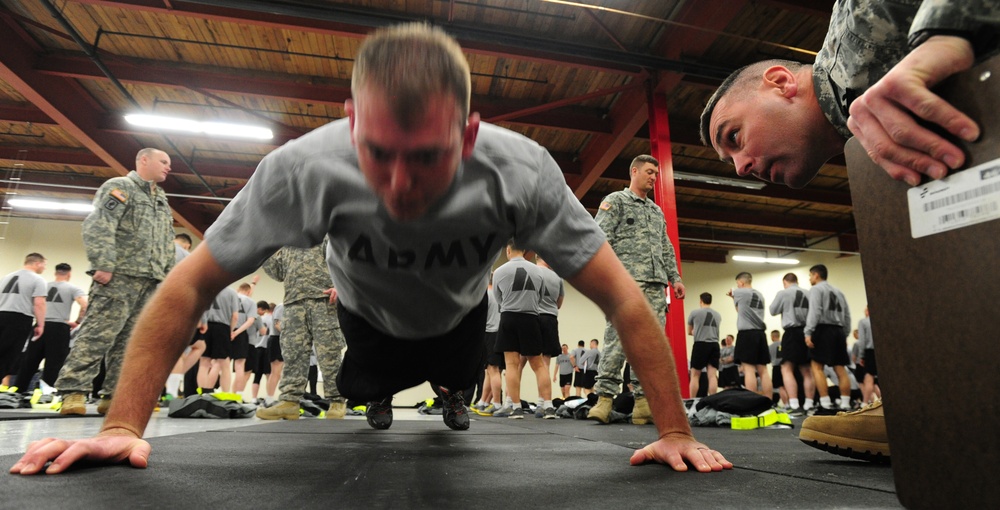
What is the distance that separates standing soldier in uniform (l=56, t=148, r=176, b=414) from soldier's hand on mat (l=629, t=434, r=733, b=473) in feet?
11.4

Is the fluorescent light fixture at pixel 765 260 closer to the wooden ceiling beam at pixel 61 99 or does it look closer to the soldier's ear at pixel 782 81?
the wooden ceiling beam at pixel 61 99

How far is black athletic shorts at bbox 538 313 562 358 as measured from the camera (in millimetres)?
5230

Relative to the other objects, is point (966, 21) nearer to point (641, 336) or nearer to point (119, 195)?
point (641, 336)

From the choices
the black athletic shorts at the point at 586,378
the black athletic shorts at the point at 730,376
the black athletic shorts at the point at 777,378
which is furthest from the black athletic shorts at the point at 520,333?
the black athletic shorts at the point at 586,378

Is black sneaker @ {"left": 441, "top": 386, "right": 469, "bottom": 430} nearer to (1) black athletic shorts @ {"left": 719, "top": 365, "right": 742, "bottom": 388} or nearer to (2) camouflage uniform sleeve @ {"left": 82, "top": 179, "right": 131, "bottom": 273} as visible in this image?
(2) camouflage uniform sleeve @ {"left": 82, "top": 179, "right": 131, "bottom": 273}

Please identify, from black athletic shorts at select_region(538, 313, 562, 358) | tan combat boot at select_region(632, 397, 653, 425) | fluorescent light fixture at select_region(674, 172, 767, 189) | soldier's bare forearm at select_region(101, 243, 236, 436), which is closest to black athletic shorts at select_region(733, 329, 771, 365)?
fluorescent light fixture at select_region(674, 172, 767, 189)

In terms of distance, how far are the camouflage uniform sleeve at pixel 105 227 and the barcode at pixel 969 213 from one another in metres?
4.12

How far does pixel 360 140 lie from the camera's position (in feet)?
3.24

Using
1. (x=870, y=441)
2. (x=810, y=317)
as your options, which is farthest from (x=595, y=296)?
(x=810, y=317)

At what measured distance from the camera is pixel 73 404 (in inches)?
131

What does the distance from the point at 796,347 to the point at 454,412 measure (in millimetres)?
4909

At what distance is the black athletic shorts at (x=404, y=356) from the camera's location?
1748 mm

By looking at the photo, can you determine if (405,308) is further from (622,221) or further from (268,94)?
(268,94)

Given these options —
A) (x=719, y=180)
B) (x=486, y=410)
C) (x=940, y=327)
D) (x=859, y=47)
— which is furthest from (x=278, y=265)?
(x=719, y=180)
